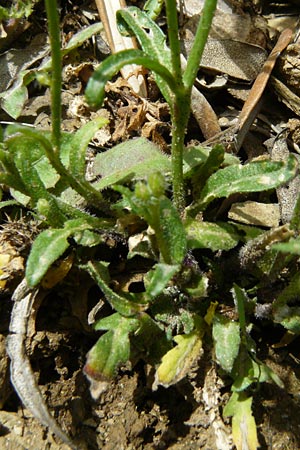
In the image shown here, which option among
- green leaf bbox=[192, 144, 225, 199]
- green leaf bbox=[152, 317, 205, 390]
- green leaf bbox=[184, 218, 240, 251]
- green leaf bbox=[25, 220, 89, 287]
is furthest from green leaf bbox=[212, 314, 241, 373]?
green leaf bbox=[25, 220, 89, 287]

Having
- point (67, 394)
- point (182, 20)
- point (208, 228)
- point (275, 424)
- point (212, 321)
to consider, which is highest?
point (182, 20)

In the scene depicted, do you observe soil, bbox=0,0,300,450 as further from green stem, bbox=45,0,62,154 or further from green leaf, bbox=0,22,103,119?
green leaf, bbox=0,22,103,119

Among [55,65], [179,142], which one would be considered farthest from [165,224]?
[55,65]

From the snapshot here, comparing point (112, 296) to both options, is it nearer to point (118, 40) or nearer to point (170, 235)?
point (170, 235)

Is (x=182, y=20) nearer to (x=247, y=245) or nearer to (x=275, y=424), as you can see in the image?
(x=247, y=245)

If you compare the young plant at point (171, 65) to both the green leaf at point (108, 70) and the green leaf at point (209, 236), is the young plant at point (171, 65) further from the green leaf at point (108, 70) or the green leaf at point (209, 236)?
the green leaf at point (209, 236)

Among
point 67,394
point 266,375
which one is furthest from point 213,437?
point 67,394

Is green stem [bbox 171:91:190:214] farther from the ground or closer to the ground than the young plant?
closer to the ground
